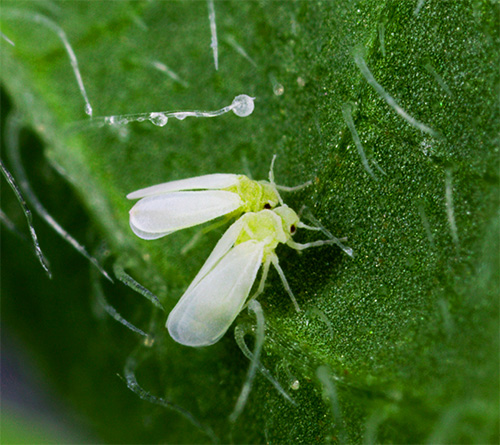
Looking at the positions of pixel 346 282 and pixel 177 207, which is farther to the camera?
pixel 177 207

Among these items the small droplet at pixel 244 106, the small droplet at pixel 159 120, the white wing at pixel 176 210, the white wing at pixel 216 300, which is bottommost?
the white wing at pixel 216 300

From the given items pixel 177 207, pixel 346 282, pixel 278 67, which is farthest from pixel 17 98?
pixel 346 282

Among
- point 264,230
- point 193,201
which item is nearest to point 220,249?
point 264,230

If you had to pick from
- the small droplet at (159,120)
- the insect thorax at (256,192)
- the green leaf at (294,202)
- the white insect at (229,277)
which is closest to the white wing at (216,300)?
the white insect at (229,277)

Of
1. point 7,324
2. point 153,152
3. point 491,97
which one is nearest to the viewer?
point 491,97

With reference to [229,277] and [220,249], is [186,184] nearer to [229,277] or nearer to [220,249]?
[220,249]

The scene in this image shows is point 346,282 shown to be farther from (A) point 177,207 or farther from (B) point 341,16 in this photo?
(B) point 341,16

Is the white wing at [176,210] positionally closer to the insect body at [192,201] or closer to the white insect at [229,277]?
the insect body at [192,201]
